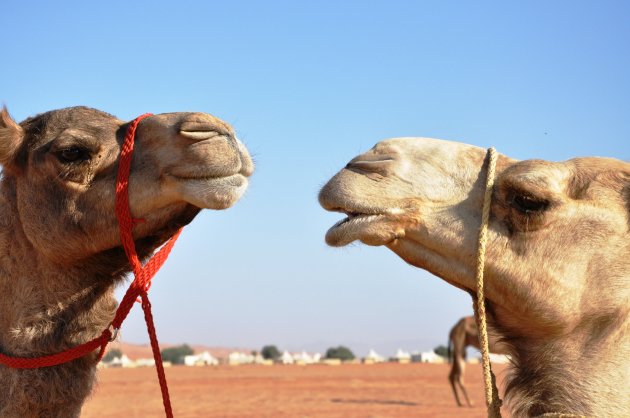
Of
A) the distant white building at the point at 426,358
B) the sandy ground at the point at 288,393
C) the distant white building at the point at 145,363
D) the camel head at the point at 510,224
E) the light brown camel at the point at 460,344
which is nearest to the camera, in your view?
the camel head at the point at 510,224

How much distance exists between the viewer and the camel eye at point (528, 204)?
2918mm

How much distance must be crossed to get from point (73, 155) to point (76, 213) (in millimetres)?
288

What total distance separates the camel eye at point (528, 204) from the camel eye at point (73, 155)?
2.03m

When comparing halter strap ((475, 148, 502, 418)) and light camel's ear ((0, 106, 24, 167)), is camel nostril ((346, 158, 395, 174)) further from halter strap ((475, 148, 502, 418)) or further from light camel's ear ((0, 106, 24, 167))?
light camel's ear ((0, 106, 24, 167))

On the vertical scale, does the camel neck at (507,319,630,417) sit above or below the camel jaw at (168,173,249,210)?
below

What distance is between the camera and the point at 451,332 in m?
19.9

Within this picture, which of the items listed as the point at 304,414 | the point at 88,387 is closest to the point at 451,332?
the point at 304,414

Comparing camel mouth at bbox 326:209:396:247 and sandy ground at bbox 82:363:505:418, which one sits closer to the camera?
camel mouth at bbox 326:209:396:247

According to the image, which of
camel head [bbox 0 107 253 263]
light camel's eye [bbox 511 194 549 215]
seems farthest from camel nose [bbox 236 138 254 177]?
light camel's eye [bbox 511 194 549 215]

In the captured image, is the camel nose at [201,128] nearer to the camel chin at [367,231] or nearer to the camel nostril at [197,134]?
the camel nostril at [197,134]

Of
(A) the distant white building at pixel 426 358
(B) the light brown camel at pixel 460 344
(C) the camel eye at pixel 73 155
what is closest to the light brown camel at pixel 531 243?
(C) the camel eye at pixel 73 155

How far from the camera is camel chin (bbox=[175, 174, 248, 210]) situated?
141 inches

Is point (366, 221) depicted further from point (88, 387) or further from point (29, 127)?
point (29, 127)

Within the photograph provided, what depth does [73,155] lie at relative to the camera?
3.95 meters
